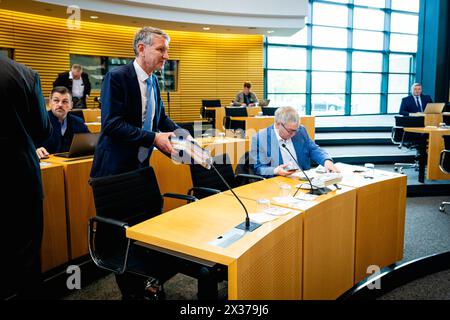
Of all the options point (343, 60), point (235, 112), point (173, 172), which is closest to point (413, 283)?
point (173, 172)

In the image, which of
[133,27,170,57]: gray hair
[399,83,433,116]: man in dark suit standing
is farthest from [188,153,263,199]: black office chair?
[399,83,433,116]: man in dark suit standing

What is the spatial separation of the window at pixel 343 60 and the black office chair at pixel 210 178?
9.96 meters

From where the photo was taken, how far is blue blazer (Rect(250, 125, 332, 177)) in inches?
143

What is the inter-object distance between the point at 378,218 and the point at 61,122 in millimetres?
3043

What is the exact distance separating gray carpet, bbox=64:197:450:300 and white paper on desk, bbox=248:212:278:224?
908 millimetres

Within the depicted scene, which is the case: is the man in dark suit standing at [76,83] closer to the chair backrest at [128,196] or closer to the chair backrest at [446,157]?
the chair backrest at [128,196]

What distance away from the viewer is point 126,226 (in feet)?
6.93

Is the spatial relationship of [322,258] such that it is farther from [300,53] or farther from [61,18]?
Answer: [300,53]

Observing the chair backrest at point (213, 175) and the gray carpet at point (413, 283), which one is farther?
the chair backrest at point (213, 175)

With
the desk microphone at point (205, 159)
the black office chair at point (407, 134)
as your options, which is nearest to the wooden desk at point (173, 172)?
the desk microphone at point (205, 159)

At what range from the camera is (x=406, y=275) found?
321 cm

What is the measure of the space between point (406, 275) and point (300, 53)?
35.5 feet

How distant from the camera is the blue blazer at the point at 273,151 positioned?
3.63m
